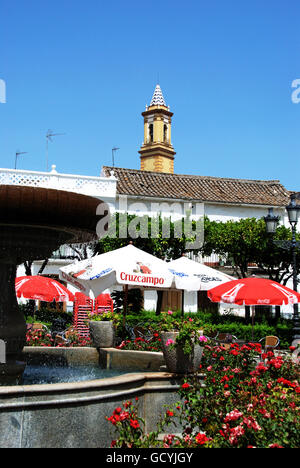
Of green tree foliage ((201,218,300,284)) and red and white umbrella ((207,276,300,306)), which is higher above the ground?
green tree foliage ((201,218,300,284))

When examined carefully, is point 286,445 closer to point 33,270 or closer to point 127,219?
point 127,219

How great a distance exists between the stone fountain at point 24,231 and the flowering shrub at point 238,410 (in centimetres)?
201

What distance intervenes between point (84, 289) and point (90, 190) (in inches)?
704

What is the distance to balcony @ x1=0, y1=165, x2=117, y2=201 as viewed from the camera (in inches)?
993

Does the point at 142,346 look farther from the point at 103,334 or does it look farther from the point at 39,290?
the point at 39,290

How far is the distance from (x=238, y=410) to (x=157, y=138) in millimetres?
58921

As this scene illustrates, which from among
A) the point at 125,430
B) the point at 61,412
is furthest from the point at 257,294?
the point at 125,430

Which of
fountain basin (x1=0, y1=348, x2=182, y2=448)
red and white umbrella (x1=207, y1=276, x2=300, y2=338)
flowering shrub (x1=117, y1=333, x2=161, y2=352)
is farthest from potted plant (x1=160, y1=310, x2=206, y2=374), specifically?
red and white umbrella (x1=207, y1=276, x2=300, y2=338)

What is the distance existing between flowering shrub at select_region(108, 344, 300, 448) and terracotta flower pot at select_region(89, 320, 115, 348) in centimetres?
290

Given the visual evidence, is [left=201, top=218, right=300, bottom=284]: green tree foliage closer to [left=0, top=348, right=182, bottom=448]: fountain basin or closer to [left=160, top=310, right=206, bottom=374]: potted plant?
[left=160, top=310, right=206, bottom=374]: potted plant

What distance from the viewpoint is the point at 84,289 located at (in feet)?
35.1

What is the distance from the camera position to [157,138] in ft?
203

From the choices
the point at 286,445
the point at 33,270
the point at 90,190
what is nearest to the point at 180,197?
the point at 90,190

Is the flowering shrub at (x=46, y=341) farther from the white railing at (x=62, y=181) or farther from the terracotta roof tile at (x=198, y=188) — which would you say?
the terracotta roof tile at (x=198, y=188)
